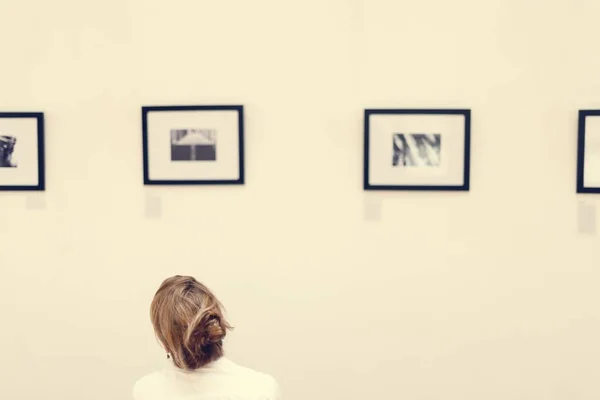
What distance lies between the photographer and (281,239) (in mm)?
2676

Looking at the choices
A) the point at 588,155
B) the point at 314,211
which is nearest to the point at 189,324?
the point at 314,211

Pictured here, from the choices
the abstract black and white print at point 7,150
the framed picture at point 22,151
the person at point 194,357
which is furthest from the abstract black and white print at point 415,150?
the abstract black and white print at point 7,150

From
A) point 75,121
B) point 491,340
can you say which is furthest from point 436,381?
point 75,121

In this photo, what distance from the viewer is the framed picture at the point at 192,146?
267cm

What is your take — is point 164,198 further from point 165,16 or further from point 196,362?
point 196,362

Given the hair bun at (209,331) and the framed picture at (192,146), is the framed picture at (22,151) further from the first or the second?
the hair bun at (209,331)

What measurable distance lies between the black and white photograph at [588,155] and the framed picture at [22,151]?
2.17 meters

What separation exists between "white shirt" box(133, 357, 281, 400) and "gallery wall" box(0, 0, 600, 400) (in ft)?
3.27

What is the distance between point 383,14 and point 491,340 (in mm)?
1372

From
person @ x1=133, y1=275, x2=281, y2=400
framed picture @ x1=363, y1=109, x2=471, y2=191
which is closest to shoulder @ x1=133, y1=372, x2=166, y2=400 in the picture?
person @ x1=133, y1=275, x2=281, y2=400

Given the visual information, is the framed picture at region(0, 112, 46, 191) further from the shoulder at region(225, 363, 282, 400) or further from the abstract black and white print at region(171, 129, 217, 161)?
the shoulder at region(225, 363, 282, 400)

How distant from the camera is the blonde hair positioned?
5.38ft

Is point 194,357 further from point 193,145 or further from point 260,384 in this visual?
point 193,145

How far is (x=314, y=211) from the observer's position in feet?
8.75
